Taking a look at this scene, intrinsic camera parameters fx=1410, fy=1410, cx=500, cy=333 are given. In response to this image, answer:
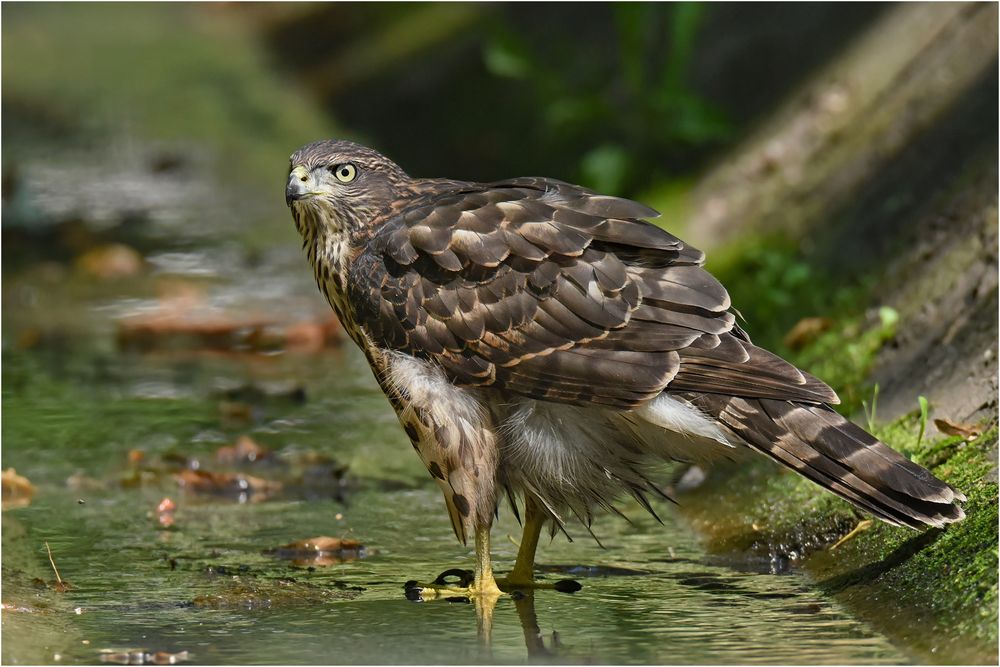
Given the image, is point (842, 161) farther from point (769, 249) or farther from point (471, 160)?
point (471, 160)

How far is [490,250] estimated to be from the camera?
4930mm

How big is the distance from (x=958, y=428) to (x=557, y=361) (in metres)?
1.47

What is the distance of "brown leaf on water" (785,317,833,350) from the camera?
23.2 ft

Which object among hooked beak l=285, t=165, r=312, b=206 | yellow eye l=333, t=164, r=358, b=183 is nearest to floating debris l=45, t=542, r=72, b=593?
hooked beak l=285, t=165, r=312, b=206

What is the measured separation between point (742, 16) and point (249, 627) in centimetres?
790

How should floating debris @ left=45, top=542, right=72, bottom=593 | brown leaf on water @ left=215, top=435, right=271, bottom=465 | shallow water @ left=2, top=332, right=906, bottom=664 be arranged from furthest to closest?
brown leaf on water @ left=215, top=435, right=271, bottom=465 < floating debris @ left=45, top=542, right=72, bottom=593 < shallow water @ left=2, top=332, right=906, bottom=664

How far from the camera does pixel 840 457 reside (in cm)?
448

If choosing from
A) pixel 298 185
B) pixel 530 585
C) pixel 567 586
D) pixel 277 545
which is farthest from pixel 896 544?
pixel 298 185

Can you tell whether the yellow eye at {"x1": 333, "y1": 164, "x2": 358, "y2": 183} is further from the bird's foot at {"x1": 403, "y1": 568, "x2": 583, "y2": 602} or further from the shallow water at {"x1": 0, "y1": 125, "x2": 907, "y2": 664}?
the bird's foot at {"x1": 403, "y1": 568, "x2": 583, "y2": 602}

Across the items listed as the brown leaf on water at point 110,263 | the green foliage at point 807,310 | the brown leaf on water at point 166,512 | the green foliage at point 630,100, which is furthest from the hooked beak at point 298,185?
the brown leaf on water at point 110,263

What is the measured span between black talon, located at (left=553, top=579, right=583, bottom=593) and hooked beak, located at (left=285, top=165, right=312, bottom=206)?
1.78 m

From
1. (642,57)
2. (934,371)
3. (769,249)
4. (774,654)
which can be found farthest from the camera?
(642,57)

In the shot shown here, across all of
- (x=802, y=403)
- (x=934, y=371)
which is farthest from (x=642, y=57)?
(x=802, y=403)

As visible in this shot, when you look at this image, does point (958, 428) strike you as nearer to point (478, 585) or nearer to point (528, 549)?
point (528, 549)
